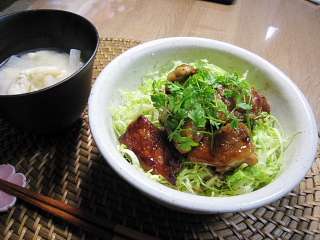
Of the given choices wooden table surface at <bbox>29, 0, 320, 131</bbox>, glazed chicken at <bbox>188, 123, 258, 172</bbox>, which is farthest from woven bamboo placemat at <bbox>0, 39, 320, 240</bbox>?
wooden table surface at <bbox>29, 0, 320, 131</bbox>

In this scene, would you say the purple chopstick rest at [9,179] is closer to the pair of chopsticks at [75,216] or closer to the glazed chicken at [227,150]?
the pair of chopsticks at [75,216]

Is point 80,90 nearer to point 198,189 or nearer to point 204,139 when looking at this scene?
point 204,139

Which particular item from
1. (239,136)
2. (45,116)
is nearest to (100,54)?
(45,116)

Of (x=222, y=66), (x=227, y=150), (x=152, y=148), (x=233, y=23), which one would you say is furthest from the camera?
(x=233, y=23)

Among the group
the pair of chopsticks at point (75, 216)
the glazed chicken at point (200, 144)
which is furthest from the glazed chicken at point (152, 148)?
the pair of chopsticks at point (75, 216)

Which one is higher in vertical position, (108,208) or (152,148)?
(152,148)

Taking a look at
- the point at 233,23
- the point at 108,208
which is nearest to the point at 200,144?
the point at 108,208

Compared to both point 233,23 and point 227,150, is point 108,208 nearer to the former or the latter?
point 227,150
